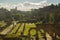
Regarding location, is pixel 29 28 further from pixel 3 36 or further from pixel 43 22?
pixel 3 36

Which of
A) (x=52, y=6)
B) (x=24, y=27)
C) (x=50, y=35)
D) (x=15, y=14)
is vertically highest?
(x=52, y=6)

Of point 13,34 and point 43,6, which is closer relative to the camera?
point 13,34

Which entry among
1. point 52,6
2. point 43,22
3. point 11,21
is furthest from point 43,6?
point 11,21

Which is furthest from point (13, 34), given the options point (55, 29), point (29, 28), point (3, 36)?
point (55, 29)

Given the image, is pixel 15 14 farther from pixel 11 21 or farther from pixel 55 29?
pixel 55 29

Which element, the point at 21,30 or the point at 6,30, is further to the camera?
the point at 21,30

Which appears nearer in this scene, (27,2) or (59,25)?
(59,25)

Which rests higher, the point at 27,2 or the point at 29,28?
the point at 27,2

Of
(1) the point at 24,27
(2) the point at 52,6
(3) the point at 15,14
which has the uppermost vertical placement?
(2) the point at 52,6

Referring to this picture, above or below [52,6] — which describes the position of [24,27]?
below
